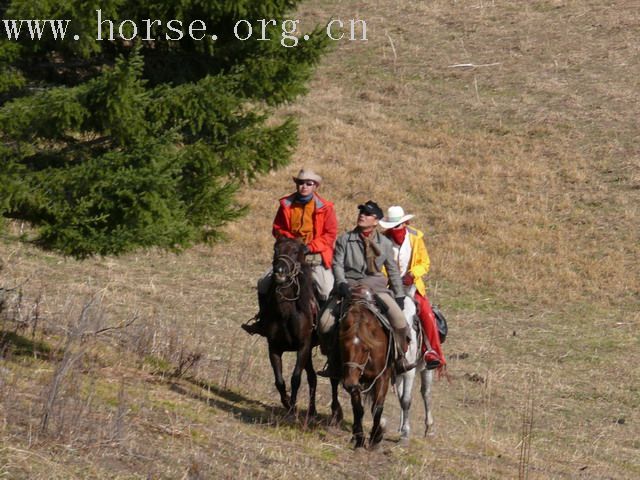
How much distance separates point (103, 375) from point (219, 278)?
1064 cm

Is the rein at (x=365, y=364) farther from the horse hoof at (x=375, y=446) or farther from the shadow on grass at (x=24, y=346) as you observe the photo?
the shadow on grass at (x=24, y=346)

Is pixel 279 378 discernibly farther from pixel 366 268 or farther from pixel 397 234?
pixel 397 234

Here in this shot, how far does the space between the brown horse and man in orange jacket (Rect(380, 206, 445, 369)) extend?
4.09ft

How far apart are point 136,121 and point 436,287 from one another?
533 inches

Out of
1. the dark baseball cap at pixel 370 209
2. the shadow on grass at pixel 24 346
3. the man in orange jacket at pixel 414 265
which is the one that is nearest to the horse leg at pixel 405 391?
the man in orange jacket at pixel 414 265

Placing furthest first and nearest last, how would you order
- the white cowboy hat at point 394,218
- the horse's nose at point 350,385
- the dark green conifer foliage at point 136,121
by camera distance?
the white cowboy hat at point 394,218
the dark green conifer foliage at point 136,121
the horse's nose at point 350,385

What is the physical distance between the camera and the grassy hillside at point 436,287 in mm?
10336

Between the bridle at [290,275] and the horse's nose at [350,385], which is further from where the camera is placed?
the bridle at [290,275]

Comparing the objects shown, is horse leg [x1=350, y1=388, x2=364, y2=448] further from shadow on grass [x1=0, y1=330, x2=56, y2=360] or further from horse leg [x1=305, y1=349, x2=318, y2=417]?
shadow on grass [x1=0, y1=330, x2=56, y2=360]

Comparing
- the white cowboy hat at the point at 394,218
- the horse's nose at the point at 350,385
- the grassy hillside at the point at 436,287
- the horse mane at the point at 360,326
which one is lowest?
the grassy hillside at the point at 436,287

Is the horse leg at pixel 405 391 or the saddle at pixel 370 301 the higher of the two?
the saddle at pixel 370 301

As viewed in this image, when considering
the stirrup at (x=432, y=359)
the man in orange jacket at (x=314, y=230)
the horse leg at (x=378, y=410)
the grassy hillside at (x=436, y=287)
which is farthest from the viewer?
the man in orange jacket at (x=314, y=230)

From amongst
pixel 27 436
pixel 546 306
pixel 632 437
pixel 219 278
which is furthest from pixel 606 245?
pixel 27 436

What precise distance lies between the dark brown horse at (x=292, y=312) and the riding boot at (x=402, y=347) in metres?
1.35
